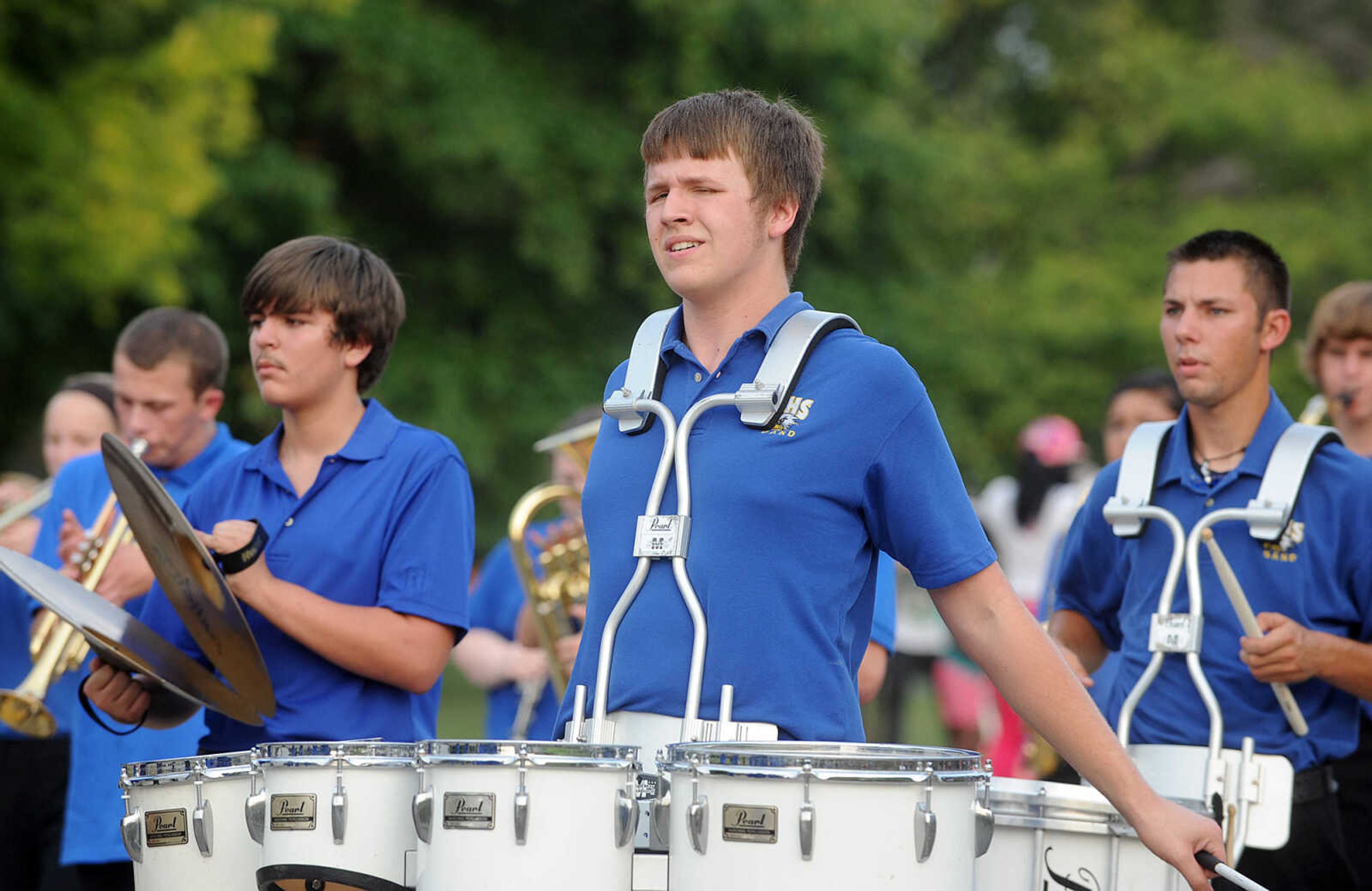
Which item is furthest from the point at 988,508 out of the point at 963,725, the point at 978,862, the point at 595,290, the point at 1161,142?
the point at 1161,142

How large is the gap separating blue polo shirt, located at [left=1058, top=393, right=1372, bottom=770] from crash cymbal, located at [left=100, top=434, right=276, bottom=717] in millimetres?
2159

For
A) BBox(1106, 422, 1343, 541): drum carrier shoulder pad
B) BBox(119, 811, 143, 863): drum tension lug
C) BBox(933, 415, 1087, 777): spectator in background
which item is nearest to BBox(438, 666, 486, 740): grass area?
BBox(933, 415, 1087, 777): spectator in background

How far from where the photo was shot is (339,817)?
122 inches

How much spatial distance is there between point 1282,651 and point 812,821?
6.44ft

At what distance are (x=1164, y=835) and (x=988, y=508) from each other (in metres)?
8.53

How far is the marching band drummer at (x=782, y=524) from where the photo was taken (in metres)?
3.14

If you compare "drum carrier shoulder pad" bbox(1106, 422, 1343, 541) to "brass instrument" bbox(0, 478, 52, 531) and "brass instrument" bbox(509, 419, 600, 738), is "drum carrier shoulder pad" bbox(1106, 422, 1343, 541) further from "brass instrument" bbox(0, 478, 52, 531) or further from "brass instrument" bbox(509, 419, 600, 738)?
"brass instrument" bbox(0, 478, 52, 531)

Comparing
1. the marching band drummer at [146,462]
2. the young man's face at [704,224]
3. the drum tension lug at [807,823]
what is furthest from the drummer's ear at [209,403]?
the drum tension lug at [807,823]

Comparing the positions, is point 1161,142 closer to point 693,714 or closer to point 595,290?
point 595,290

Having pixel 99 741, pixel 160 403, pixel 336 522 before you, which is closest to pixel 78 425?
pixel 160 403

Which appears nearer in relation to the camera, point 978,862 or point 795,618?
point 795,618

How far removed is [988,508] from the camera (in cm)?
1156

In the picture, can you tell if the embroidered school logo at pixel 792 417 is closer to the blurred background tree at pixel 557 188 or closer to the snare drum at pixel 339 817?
the snare drum at pixel 339 817

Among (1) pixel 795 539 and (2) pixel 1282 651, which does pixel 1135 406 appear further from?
(1) pixel 795 539
